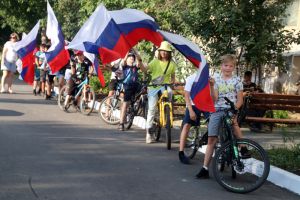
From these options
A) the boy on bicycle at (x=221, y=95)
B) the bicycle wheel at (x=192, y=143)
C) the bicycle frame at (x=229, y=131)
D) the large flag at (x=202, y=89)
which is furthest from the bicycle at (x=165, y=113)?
the bicycle frame at (x=229, y=131)

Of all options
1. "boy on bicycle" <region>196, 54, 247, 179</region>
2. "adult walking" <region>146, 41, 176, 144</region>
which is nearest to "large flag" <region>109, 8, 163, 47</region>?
"adult walking" <region>146, 41, 176, 144</region>

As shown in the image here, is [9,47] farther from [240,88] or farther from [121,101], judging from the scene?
[240,88]

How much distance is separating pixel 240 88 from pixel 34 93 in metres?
12.1

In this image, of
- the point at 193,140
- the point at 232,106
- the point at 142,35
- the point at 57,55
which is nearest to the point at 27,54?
the point at 57,55

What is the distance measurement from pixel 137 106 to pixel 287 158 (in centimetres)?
392

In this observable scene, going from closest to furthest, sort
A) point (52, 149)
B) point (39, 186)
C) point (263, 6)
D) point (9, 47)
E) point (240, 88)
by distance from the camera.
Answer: point (39, 186) < point (240, 88) < point (52, 149) < point (263, 6) < point (9, 47)

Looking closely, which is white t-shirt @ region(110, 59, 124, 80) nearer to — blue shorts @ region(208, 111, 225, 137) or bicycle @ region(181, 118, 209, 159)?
bicycle @ region(181, 118, 209, 159)

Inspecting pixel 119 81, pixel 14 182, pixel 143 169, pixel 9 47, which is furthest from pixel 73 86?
pixel 14 182

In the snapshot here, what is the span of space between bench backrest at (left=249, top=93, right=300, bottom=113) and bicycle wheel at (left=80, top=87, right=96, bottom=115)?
384cm

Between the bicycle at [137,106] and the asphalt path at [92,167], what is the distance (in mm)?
253

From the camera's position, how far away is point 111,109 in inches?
488

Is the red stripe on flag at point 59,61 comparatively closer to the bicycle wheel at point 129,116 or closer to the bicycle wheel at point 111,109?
the bicycle wheel at point 111,109

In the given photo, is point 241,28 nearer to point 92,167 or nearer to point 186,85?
point 186,85

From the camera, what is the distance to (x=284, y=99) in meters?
12.9
